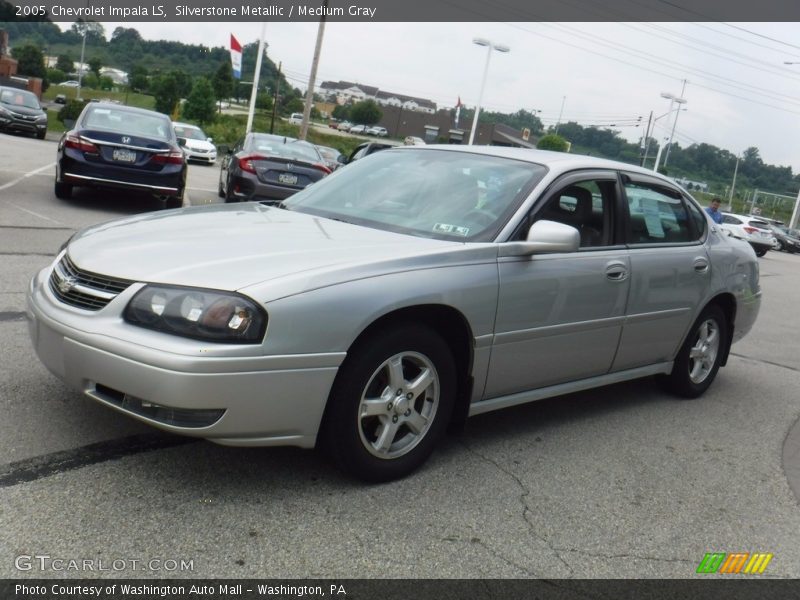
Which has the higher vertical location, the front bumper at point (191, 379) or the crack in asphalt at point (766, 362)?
the front bumper at point (191, 379)

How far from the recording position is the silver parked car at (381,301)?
3184mm

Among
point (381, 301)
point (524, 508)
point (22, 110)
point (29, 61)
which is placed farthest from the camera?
point (29, 61)

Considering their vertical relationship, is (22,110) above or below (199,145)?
above

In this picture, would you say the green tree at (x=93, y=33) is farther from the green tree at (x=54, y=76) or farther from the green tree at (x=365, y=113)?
the green tree at (x=365, y=113)

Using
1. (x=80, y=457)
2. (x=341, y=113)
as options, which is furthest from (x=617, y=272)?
(x=341, y=113)

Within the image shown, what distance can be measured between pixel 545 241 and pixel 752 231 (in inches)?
1191

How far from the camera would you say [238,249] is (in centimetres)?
358

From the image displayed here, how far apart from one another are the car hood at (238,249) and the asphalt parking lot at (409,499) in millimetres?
844

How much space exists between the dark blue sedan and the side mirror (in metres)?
8.34

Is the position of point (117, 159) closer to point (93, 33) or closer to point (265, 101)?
point (265, 101)

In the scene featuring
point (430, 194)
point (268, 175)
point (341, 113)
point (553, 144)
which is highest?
point (341, 113)

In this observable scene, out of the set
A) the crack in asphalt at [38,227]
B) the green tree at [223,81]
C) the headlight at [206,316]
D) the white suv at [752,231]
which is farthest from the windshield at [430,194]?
the green tree at [223,81]

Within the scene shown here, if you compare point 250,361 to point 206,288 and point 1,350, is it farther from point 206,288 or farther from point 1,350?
point 1,350

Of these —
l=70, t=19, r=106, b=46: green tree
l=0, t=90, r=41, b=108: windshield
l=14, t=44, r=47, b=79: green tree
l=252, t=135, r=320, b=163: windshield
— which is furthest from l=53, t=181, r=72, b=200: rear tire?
l=70, t=19, r=106, b=46: green tree
